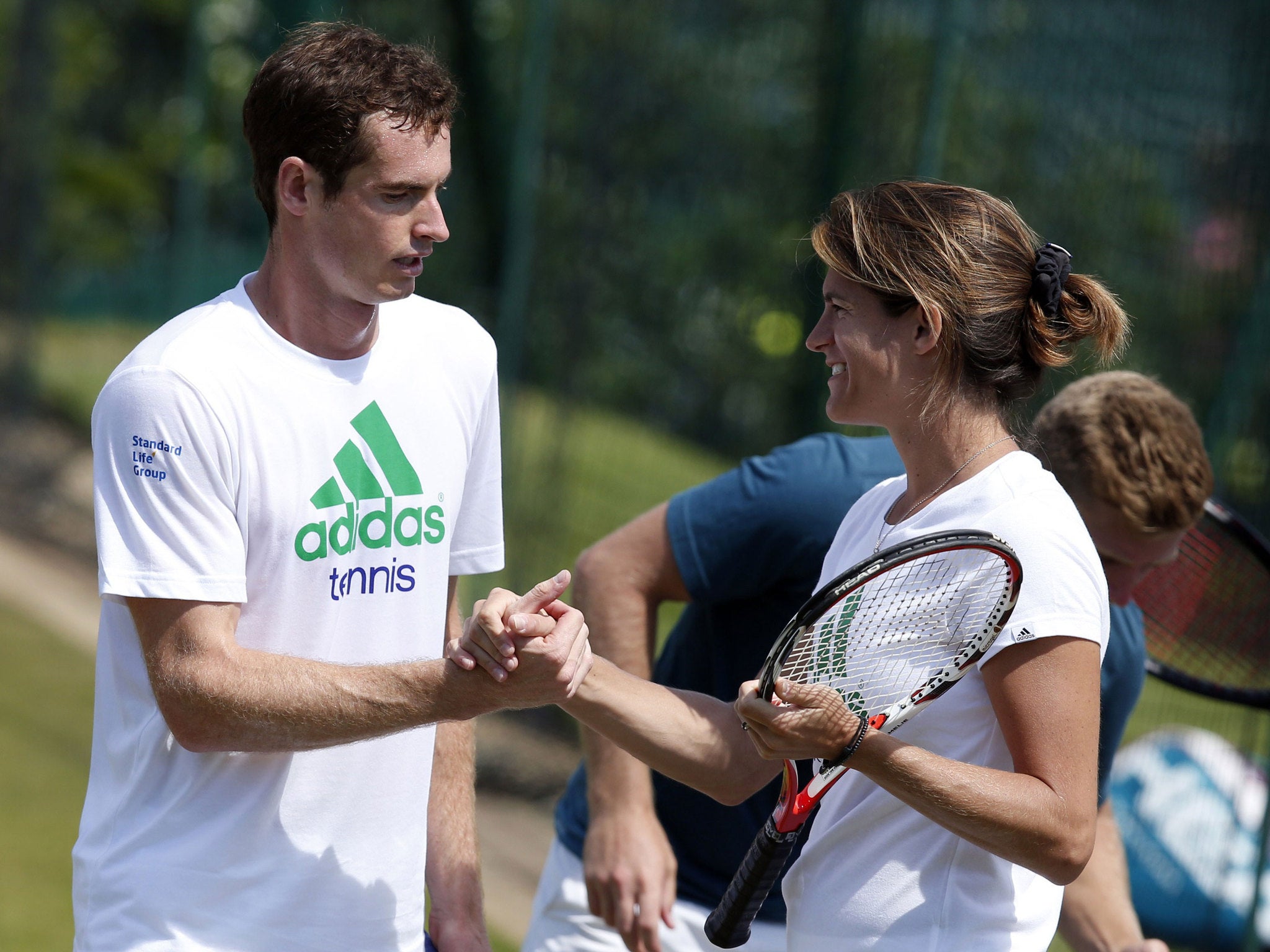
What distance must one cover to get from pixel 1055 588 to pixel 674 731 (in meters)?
0.69

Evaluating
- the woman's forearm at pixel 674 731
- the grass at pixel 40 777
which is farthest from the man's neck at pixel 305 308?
the grass at pixel 40 777

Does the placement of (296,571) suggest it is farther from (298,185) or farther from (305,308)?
A: (298,185)

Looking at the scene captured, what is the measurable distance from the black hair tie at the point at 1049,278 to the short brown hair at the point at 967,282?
0.01 metres

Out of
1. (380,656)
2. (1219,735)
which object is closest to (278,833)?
(380,656)

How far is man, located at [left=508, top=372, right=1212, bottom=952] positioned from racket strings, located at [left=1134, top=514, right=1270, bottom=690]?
40cm

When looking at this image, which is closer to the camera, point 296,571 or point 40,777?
point 296,571

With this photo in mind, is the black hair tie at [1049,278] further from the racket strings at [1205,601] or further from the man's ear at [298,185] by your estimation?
the racket strings at [1205,601]

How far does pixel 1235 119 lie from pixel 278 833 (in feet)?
13.2

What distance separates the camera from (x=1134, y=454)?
2545 millimetres

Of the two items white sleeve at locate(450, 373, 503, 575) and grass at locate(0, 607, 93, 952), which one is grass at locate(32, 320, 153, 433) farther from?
white sleeve at locate(450, 373, 503, 575)

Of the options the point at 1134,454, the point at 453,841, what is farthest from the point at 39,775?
the point at 1134,454

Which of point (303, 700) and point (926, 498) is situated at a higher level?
point (926, 498)

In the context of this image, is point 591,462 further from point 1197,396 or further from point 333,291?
point 333,291

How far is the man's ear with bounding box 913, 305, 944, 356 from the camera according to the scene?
201 centimetres
